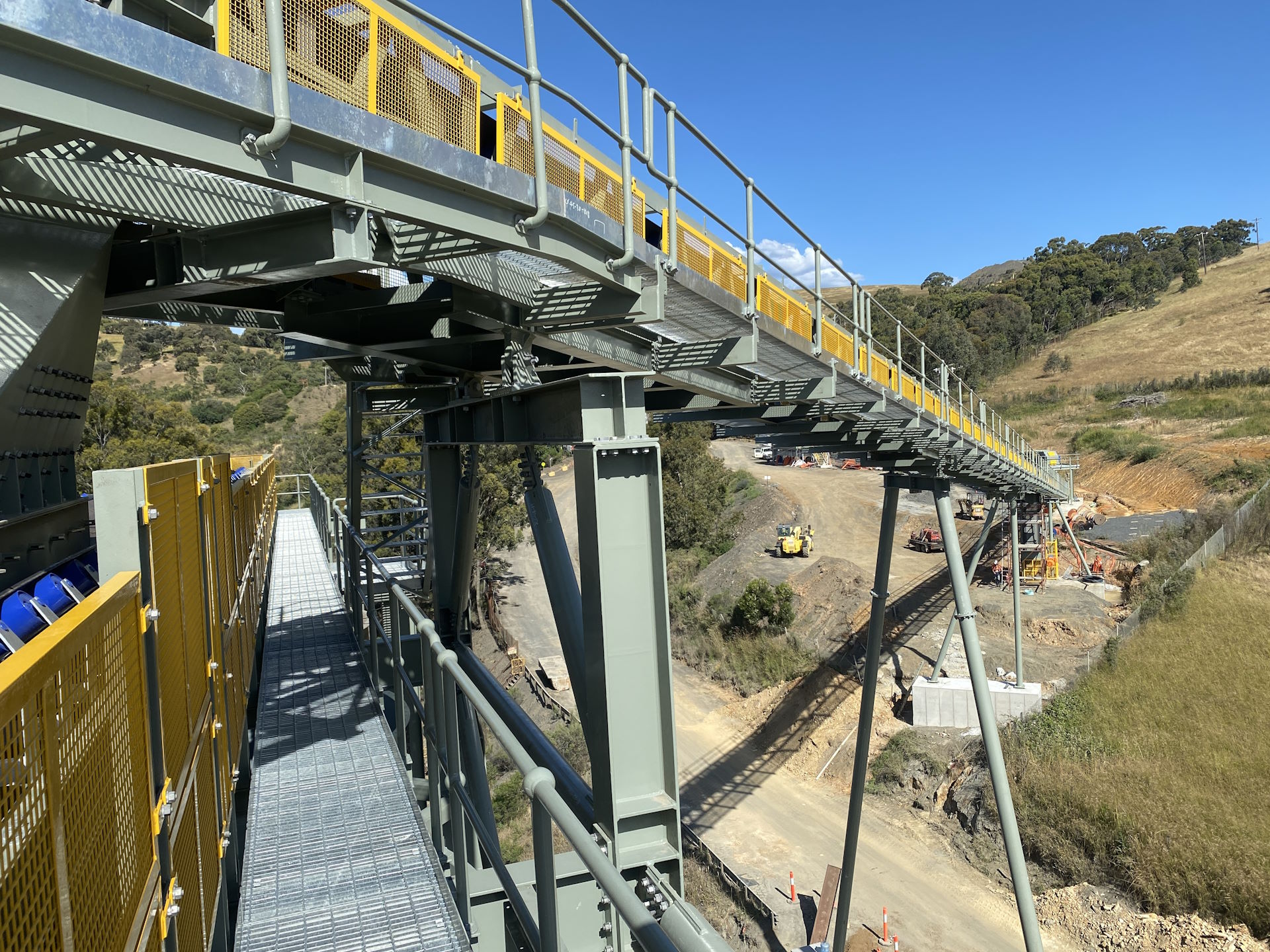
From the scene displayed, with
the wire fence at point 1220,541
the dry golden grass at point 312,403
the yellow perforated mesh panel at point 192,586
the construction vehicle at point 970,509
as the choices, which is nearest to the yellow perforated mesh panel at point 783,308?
the yellow perforated mesh panel at point 192,586

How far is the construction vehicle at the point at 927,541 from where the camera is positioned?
110ft

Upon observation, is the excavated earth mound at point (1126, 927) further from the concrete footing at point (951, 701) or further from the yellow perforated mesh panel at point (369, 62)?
the yellow perforated mesh panel at point (369, 62)

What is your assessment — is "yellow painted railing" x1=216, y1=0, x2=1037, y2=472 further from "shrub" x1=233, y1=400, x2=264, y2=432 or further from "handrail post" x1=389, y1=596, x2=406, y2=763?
"shrub" x1=233, y1=400, x2=264, y2=432

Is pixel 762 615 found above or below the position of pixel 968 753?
above

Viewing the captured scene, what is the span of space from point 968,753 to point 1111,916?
5.17m

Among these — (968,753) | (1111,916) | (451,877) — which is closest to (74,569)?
(451,877)

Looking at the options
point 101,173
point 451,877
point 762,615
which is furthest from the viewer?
point 762,615

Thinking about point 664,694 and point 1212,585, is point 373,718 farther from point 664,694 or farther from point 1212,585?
point 1212,585

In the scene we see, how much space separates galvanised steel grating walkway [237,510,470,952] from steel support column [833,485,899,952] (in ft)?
27.3

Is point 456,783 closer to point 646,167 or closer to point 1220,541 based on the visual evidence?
point 646,167

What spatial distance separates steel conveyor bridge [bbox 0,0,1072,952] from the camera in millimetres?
2393

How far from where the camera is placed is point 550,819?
231 centimetres

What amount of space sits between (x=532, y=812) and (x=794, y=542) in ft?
105

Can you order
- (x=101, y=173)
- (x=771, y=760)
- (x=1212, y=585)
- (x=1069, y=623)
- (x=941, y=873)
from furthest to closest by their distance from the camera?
(x=1069, y=623) < (x=1212, y=585) < (x=771, y=760) < (x=941, y=873) < (x=101, y=173)
